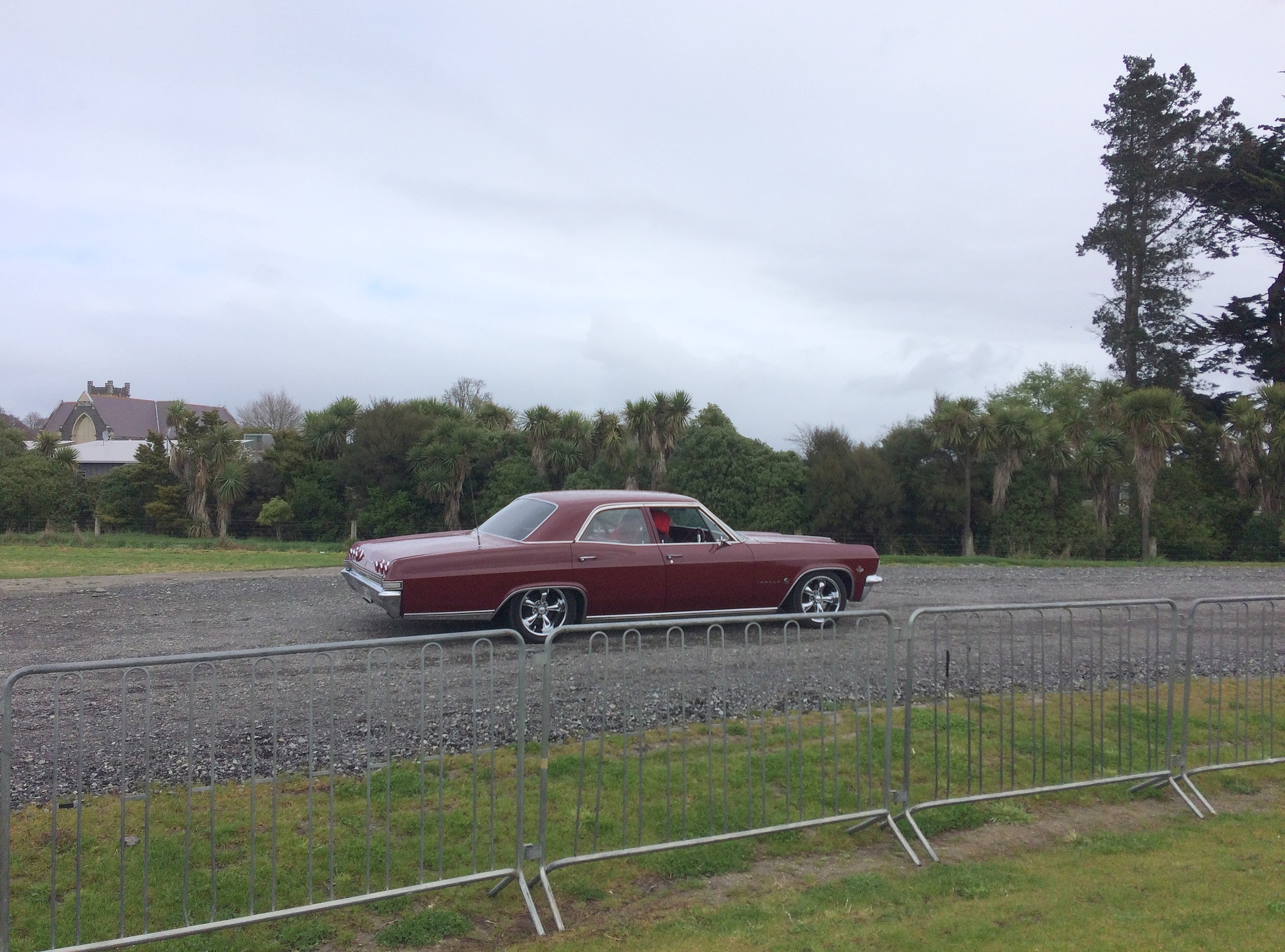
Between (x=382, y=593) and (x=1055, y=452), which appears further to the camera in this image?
(x=1055, y=452)

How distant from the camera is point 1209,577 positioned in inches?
705

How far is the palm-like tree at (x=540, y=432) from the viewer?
38125 millimetres

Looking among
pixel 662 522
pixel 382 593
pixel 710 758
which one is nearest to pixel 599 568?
pixel 662 522

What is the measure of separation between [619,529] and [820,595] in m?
2.48

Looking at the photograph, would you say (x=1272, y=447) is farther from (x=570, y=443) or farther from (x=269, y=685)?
(x=269, y=685)

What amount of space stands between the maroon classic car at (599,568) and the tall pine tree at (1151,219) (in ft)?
118

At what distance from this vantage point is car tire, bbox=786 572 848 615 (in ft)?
35.0

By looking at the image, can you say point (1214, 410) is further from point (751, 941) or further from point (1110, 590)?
point (751, 941)

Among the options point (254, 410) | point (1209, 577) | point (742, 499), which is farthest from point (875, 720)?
point (254, 410)

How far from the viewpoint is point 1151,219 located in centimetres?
4088

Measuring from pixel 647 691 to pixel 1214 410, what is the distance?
36751mm

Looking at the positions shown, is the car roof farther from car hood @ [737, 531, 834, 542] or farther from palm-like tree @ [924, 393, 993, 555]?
palm-like tree @ [924, 393, 993, 555]

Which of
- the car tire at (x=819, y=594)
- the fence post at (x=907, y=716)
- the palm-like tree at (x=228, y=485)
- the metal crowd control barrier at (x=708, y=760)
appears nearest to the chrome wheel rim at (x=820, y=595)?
the car tire at (x=819, y=594)

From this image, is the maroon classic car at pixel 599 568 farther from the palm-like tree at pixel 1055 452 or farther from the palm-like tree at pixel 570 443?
the palm-like tree at pixel 570 443
